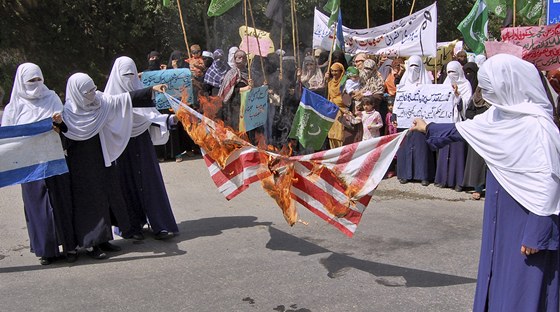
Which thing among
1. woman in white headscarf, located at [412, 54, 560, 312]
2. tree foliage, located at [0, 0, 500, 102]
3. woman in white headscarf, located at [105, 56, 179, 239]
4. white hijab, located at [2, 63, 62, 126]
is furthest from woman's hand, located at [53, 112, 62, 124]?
tree foliage, located at [0, 0, 500, 102]

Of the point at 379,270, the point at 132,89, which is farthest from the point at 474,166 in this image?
the point at 132,89

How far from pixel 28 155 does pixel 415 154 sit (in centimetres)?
546

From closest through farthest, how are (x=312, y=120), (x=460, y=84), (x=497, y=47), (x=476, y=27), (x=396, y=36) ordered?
(x=497, y=47) → (x=312, y=120) → (x=460, y=84) → (x=396, y=36) → (x=476, y=27)

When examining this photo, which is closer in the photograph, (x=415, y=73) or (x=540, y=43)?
(x=540, y=43)

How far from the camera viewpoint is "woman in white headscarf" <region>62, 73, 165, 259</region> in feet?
19.0

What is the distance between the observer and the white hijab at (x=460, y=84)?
28.1 feet

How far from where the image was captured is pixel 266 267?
18.3 feet

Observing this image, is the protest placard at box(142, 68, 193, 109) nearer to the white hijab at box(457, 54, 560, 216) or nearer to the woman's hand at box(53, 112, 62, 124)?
the woman's hand at box(53, 112, 62, 124)

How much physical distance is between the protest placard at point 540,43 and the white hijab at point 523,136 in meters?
4.15

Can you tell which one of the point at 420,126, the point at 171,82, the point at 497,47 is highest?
the point at 497,47

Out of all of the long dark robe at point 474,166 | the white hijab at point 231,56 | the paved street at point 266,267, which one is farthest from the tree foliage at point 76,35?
the paved street at point 266,267

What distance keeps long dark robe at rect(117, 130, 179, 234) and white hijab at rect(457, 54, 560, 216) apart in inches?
147

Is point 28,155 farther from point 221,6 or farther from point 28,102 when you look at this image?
point 221,6

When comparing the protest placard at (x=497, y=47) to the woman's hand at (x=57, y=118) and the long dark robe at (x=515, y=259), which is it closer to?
the long dark robe at (x=515, y=259)
